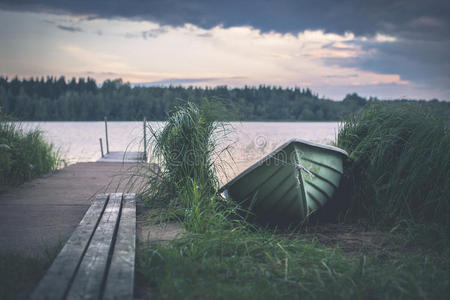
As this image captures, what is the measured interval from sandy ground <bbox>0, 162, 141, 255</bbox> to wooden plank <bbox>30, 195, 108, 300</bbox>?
281mm

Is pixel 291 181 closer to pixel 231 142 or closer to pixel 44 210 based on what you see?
pixel 231 142

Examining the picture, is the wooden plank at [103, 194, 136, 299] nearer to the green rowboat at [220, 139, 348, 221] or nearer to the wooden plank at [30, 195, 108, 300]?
the wooden plank at [30, 195, 108, 300]

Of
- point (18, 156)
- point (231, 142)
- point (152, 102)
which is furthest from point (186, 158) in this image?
point (152, 102)

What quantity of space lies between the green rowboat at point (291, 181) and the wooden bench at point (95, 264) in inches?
67.3

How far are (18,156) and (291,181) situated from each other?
18.5ft

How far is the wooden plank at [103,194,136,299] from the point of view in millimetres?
2117

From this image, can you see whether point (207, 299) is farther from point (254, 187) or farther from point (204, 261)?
point (254, 187)

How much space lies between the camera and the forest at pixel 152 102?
562 cm

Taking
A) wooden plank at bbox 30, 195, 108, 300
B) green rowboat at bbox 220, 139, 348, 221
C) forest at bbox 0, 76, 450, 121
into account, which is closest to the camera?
wooden plank at bbox 30, 195, 108, 300

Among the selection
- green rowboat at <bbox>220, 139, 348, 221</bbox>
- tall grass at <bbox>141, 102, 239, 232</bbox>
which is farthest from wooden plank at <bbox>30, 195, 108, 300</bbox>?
green rowboat at <bbox>220, 139, 348, 221</bbox>

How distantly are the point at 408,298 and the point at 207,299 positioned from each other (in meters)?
1.36

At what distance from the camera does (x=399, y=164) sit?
4676 mm

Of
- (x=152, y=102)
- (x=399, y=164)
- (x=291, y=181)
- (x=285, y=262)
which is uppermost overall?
(x=152, y=102)

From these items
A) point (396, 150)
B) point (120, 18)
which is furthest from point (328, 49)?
point (396, 150)
